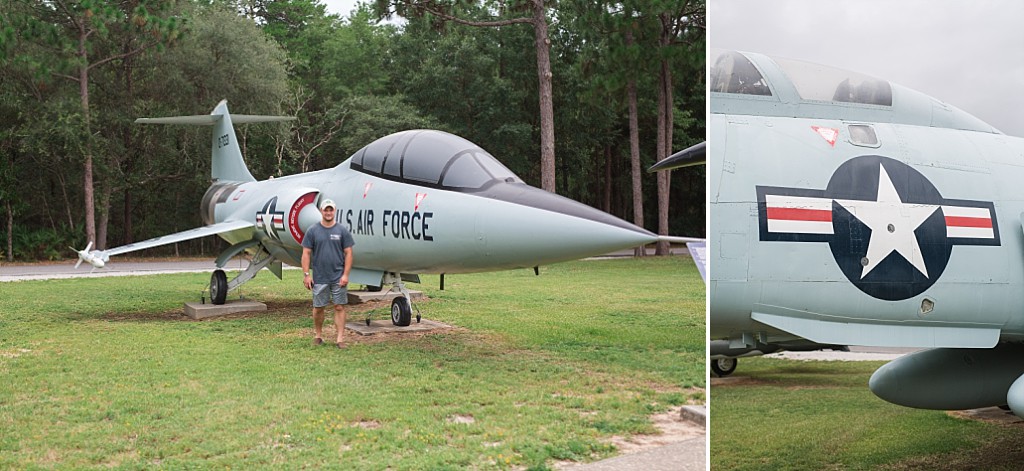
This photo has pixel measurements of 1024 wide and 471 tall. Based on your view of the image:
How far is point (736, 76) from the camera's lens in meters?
2.94

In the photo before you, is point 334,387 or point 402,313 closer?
point 334,387

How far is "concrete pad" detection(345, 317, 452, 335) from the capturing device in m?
7.68

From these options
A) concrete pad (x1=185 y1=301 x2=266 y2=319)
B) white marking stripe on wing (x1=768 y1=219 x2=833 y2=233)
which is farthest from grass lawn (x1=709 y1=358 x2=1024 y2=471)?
concrete pad (x1=185 y1=301 x2=266 y2=319)

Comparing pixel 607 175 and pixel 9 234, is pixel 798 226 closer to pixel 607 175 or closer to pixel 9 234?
pixel 9 234

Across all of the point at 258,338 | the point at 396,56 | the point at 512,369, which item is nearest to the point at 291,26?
the point at 396,56

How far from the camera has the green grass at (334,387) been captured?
12.6ft

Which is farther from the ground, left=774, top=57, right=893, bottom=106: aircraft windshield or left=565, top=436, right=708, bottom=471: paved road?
left=774, top=57, right=893, bottom=106: aircraft windshield

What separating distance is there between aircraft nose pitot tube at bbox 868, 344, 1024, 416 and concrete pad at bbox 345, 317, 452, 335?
4871 mm

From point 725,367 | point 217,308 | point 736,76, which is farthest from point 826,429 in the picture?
point 217,308

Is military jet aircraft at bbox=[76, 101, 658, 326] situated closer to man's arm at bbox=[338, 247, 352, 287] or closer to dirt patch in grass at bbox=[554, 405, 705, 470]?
man's arm at bbox=[338, 247, 352, 287]

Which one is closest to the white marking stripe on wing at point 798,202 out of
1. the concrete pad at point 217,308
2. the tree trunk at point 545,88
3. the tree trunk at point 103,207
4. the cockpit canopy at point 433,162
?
the cockpit canopy at point 433,162

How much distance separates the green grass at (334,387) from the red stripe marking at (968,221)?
189cm

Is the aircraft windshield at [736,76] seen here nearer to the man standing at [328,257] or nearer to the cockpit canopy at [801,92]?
the cockpit canopy at [801,92]

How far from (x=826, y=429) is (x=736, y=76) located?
210 centimetres
